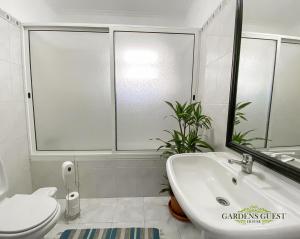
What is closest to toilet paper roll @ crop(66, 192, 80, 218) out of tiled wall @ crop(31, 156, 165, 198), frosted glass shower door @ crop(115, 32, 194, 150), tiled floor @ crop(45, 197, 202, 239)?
tiled floor @ crop(45, 197, 202, 239)

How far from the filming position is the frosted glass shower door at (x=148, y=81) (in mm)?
1782

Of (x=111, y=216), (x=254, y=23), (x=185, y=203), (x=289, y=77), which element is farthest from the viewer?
(x=111, y=216)

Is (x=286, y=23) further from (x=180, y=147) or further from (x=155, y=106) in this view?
(x=155, y=106)

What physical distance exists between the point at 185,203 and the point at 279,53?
888 millimetres

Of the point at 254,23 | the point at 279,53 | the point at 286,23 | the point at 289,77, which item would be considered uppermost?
the point at 254,23

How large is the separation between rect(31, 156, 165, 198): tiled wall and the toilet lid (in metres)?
0.57

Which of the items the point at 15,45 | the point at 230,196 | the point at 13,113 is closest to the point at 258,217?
the point at 230,196

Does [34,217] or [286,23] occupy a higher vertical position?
[286,23]

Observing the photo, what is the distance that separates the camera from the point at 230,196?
953mm

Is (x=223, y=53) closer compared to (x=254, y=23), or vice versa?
(x=254, y=23)

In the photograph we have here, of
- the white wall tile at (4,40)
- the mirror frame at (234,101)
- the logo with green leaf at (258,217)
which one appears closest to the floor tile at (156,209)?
the mirror frame at (234,101)

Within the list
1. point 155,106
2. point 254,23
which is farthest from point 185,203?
point 155,106

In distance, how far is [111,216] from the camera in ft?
5.60

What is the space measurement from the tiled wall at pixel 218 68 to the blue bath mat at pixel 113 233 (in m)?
Answer: 1.00
